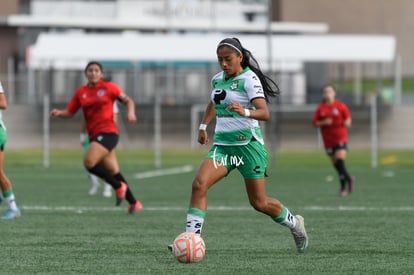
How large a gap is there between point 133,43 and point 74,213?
32.4m

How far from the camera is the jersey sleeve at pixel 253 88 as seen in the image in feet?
34.9

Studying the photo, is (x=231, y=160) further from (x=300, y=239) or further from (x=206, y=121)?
(x=300, y=239)

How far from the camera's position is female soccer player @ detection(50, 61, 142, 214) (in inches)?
642

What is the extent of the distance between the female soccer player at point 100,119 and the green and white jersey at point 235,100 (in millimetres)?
5346

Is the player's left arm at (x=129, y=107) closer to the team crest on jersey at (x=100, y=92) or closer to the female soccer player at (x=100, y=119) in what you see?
the female soccer player at (x=100, y=119)

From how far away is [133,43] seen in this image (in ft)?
157

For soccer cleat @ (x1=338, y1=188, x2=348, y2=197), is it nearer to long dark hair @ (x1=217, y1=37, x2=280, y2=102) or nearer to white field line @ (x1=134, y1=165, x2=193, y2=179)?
white field line @ (x1=134, y1=165, x2=193, y2=179)

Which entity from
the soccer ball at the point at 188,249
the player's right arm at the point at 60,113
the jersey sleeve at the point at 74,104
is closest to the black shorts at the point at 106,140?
the jersey sleeve at the point at 74,104

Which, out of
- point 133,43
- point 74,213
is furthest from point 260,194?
point 133,43

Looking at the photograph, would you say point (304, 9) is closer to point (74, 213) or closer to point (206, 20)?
point (206, 20)

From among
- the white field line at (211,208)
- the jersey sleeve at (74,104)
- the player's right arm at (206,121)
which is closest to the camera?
the player's right arm at (206,121)

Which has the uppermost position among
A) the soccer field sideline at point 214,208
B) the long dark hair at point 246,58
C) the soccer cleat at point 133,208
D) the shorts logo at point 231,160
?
the long dark hair at point 246,58

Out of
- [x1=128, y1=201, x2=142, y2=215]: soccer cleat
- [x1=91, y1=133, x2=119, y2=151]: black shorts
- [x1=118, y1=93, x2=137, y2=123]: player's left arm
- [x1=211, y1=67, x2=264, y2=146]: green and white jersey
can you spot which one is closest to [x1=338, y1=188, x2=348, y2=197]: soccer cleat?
[x1=91, y1=133, x2=119, y2=151]: black shorts

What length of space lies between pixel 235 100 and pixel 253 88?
206 mm
